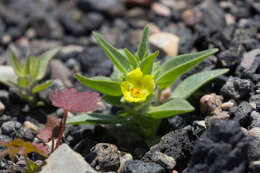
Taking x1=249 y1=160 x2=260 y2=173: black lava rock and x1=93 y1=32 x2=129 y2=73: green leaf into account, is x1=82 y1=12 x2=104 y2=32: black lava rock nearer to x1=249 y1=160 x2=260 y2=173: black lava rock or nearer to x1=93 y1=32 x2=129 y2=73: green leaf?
x1=93 y1=32 x2=129 y2=73: green leaf

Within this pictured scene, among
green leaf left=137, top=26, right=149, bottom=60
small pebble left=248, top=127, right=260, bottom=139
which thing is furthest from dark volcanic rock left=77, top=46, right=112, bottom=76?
small pebble left=248, top=127, right=260, bottom=139

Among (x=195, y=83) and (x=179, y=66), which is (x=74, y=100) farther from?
(x=195, y=83)

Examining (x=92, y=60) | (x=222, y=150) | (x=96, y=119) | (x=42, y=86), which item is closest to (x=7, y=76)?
(x=42, y=86)

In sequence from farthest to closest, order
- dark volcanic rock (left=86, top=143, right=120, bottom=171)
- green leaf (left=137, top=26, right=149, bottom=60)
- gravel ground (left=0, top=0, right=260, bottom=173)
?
green leaf (left=137, top=26, right=149, bottom=60) → dark volcanic rock (left=86, top=143, right=120, bottom=171) → gravel ground (left=0, top=0, right=260, bottom=173)

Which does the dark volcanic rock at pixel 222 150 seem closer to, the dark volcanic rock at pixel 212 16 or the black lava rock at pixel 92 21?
the dark volcanic rock at pixel 212 16

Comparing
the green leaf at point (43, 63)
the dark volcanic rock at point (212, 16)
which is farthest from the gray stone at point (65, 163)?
the dark volcanic rock at point (212, 16)

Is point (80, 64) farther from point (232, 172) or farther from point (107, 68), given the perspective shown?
point (232, 172)

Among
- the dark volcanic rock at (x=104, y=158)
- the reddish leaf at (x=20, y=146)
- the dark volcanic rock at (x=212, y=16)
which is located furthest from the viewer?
the dark volcanic rock at (x=212, y=16)
